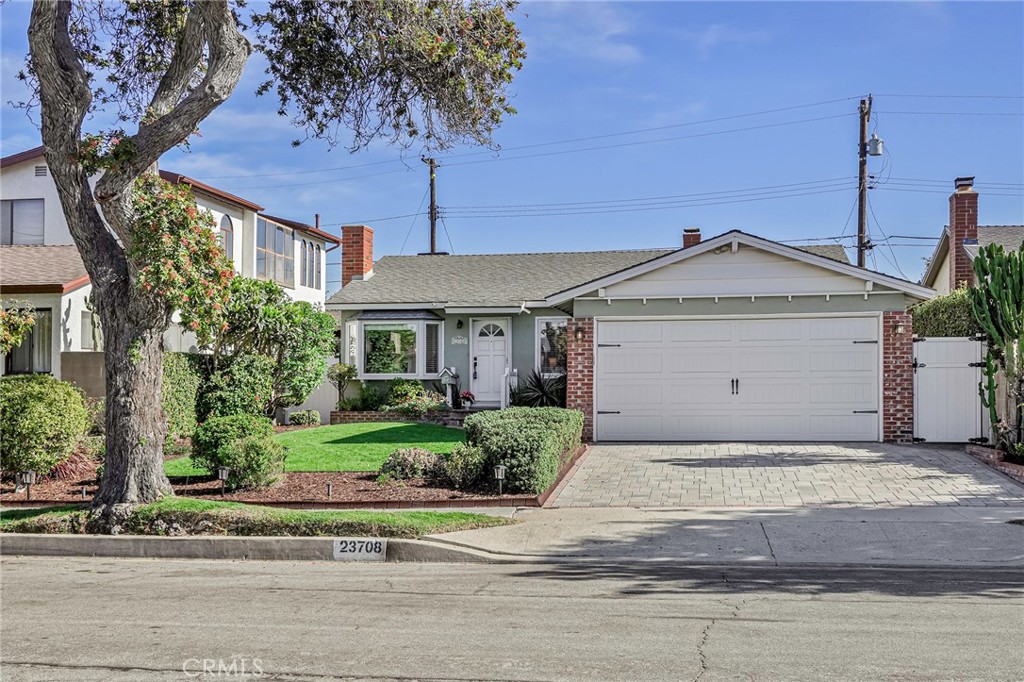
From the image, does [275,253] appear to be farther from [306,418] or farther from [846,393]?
[846,393]

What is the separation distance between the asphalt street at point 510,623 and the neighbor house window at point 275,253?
64.9 feet

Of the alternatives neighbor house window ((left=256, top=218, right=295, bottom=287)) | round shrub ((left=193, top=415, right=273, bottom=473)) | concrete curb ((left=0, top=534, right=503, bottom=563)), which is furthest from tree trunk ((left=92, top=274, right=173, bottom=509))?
neighbor house window ((left=256, top=218, right=295, bottom=287))

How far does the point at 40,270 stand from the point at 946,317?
19173mm

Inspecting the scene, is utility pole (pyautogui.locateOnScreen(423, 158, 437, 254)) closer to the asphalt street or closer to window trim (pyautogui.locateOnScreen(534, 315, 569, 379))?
window trim (pyautogui.locateOnScreen(534, 315, 569, 379))

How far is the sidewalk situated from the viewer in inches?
330

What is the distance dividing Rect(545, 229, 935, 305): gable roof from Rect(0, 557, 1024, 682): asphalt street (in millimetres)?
9505

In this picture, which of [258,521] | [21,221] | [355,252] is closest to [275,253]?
[355,252]

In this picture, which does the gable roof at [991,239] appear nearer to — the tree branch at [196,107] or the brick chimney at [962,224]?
the brick chimney at [962,224]

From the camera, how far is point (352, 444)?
1672 cm

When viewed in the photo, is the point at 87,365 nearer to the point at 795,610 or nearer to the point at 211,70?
the point at 211,70

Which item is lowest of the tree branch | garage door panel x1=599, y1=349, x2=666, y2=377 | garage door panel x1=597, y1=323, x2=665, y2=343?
garage door panel x1=599, y1=349, x2=666, y2=377

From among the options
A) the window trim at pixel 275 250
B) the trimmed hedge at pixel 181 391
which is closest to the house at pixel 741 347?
the trimmed hedge at pixel 181 391

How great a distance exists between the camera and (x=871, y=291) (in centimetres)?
1661

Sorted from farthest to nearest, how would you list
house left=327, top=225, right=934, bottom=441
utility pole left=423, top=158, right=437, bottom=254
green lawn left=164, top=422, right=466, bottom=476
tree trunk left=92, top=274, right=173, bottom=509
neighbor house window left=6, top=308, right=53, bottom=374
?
1. utility pole left=423, top=158, right=437, bottom=254
2. neighbor house window left=6, top=308, right=53, bottom=374
3. house left=327, top=225, right=934, bottom=441
4. green lawn left=164, top=422, right=466, bottom=476
5. tree trunk left=92, top=274, right=173, bottom=509
